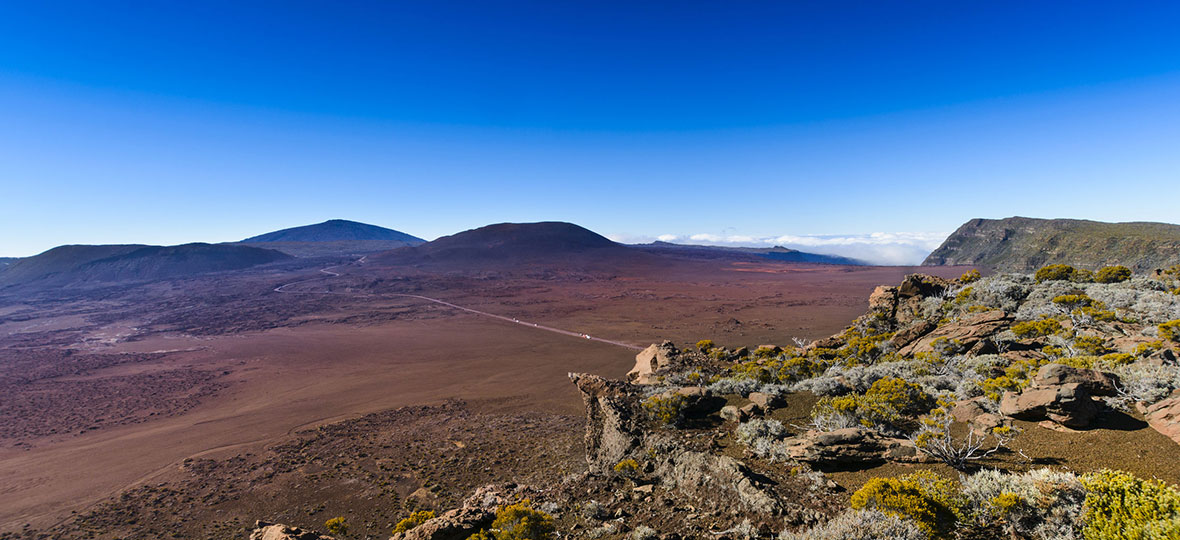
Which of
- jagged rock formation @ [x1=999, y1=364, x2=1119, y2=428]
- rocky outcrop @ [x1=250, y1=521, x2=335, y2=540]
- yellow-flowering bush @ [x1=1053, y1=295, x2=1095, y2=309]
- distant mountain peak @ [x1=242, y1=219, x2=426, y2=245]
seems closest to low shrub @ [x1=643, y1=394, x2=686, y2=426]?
jagged rock formation @ [x1=999, y1=364, x2=1119, y2=428]

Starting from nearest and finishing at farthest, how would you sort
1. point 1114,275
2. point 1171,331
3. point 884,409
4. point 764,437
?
point 884,409 < point 764,437 < point 1171,331 < point 1114,275

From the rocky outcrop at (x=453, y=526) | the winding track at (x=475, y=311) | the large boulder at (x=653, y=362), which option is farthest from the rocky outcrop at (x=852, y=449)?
the winding track at (x=475, y=311)

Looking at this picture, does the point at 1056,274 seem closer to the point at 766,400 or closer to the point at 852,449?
the point at 766,400

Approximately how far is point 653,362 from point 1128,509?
10940mm

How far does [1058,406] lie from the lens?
5.23 metres

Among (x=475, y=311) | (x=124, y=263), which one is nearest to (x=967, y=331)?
(x=475, y=311)

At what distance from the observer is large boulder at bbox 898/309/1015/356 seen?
32.2 ft

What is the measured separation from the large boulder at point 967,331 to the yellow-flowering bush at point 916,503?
285 inches

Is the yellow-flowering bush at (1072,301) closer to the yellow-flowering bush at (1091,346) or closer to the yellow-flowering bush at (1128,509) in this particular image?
the yellow-flowering bush at (1091,346)

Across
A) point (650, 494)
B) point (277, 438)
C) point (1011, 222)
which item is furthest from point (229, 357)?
point (1011, 222)

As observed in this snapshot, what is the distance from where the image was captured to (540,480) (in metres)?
8.88

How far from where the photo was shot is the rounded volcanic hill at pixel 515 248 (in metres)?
79.0

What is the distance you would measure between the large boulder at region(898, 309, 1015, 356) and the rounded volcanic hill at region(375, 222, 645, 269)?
66929mm

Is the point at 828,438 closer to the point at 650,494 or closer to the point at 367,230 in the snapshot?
the point at 650,494
